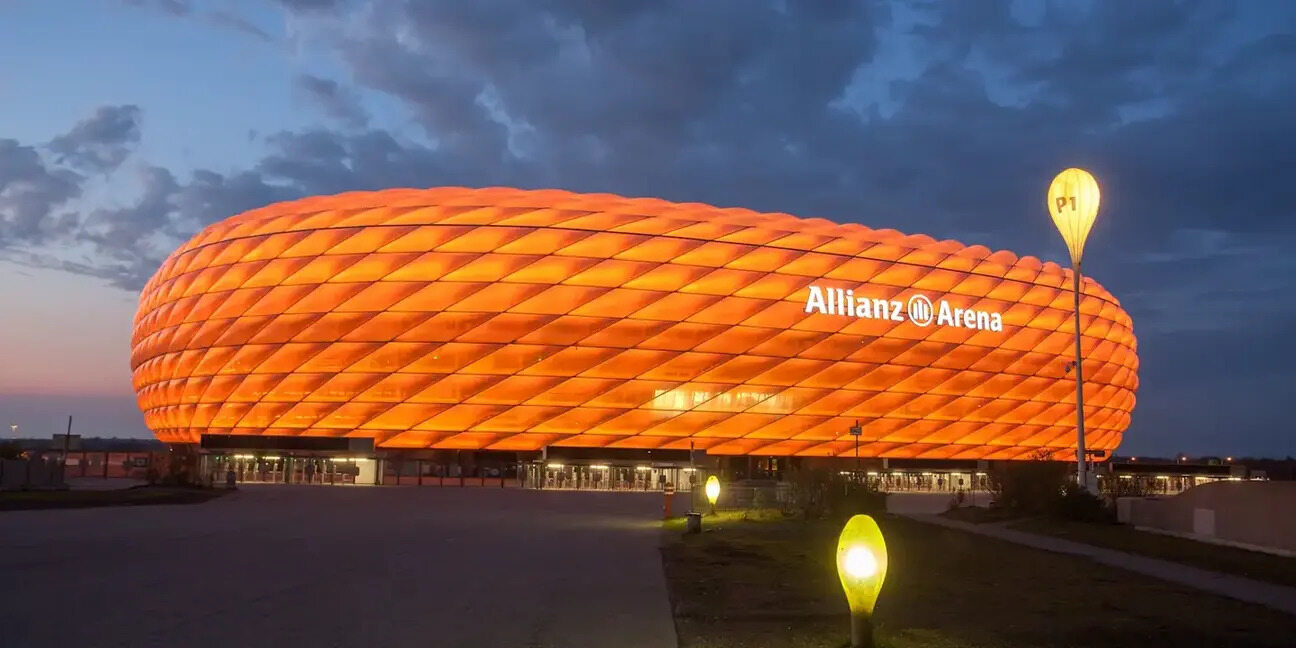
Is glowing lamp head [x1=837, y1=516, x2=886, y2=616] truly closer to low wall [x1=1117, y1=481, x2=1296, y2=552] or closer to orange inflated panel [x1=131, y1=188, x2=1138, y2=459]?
low wall [x1=1117, y1=481, x2=1296, y2=552]

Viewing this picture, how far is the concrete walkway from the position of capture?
1176cm

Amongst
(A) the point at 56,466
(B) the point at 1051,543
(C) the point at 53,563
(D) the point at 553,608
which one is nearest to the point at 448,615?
(D) the point at 553,608

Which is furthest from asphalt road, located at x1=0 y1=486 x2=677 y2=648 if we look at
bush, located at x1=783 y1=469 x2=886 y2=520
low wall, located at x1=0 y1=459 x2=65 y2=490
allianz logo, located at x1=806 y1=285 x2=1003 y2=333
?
allianz logo, located at x1=806 y1=285 x2=1003 y2=333

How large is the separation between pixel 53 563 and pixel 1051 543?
16695mm

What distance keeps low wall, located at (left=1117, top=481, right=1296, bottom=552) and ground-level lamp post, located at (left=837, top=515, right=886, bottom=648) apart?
44.7 ft

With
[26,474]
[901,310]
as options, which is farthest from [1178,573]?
[901,310]

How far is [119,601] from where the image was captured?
1098cm

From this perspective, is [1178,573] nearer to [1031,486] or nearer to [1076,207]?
[1031,486]

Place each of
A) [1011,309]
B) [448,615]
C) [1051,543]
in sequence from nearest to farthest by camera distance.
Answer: [448,615]
[1051,543]
[1011,309]

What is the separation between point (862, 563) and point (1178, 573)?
9056 millimetres

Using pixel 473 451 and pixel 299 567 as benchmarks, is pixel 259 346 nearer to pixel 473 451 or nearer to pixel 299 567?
pixel 473 451

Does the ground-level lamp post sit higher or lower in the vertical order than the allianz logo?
lower

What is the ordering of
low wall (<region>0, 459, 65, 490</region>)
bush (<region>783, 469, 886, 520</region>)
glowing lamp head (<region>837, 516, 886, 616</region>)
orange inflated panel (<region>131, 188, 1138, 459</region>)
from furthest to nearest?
orange inflated panel (<region>131, 188, 1138, 459</region>) < low wall (<region>0, 459, 65, 490</region>) < bush (<region>783, 469, 886, 520</region>) < glowing lamp head (<region>837, 516, 886, 616</region>)

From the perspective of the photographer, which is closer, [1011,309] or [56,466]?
[56,466]
